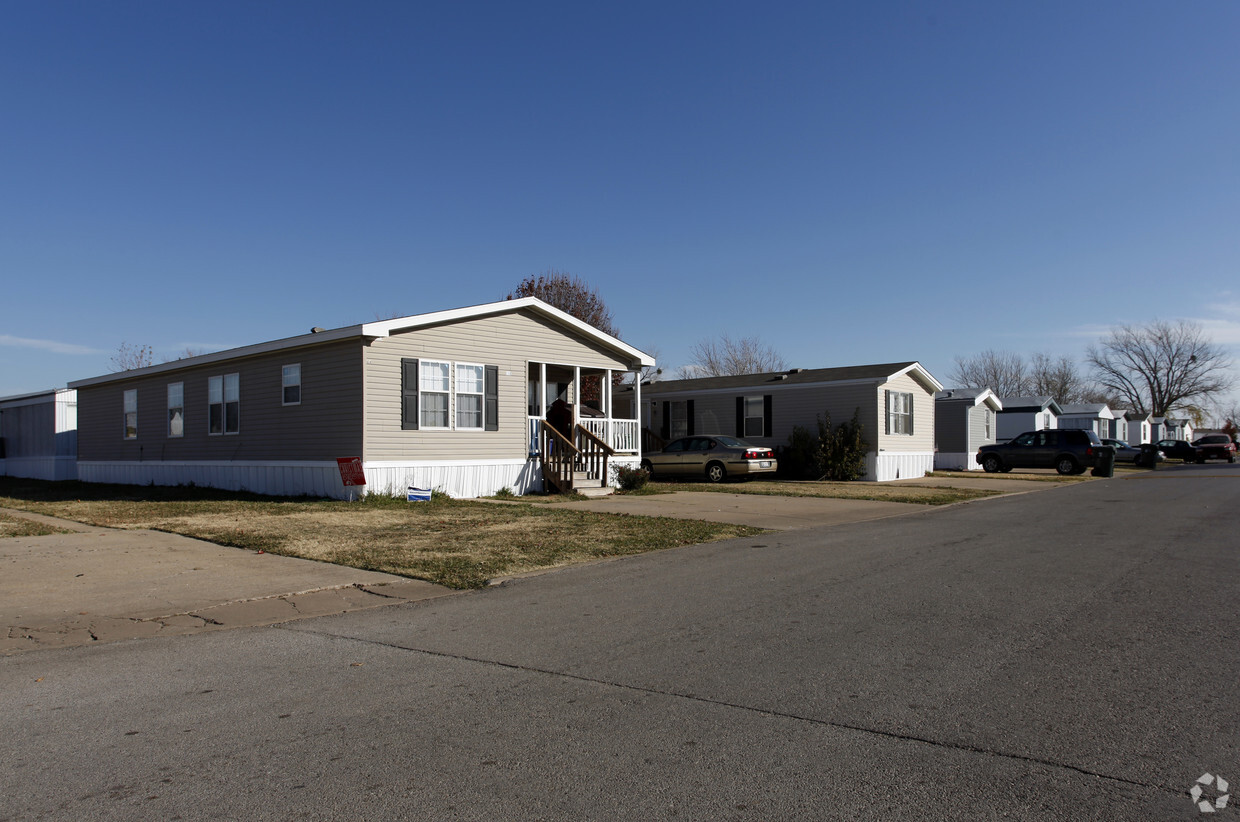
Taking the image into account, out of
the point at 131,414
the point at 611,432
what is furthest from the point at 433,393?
the point at 131,414

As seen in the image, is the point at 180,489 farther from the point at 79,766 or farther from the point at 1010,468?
the point at 1010,468

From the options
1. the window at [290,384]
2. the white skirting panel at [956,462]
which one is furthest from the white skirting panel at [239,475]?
the white skirting panel at [956,462]

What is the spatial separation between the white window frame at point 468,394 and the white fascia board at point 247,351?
254 centimetres

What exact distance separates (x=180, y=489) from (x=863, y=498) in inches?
631

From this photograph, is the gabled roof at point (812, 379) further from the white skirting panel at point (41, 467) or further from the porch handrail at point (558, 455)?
the white skirting panel at point (41, 467)

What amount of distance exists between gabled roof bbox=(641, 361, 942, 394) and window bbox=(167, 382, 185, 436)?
56.4 feet

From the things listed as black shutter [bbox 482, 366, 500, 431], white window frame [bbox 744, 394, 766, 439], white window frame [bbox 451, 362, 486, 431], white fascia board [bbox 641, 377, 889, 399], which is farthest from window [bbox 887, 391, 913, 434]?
white window frame [bbox 451, 362, 486, 431]

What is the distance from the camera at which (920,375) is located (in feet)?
102

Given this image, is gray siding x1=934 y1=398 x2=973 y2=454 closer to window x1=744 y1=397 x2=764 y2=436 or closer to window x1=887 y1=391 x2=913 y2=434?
window x1=887 y1=391 x2=913 y2=434

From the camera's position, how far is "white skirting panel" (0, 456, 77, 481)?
27.4m

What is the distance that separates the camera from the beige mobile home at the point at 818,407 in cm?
2838

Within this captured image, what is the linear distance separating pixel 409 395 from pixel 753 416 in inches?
627

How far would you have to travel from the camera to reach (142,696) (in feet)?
16.6

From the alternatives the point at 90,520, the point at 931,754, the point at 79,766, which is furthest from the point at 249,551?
the point at 931,754
